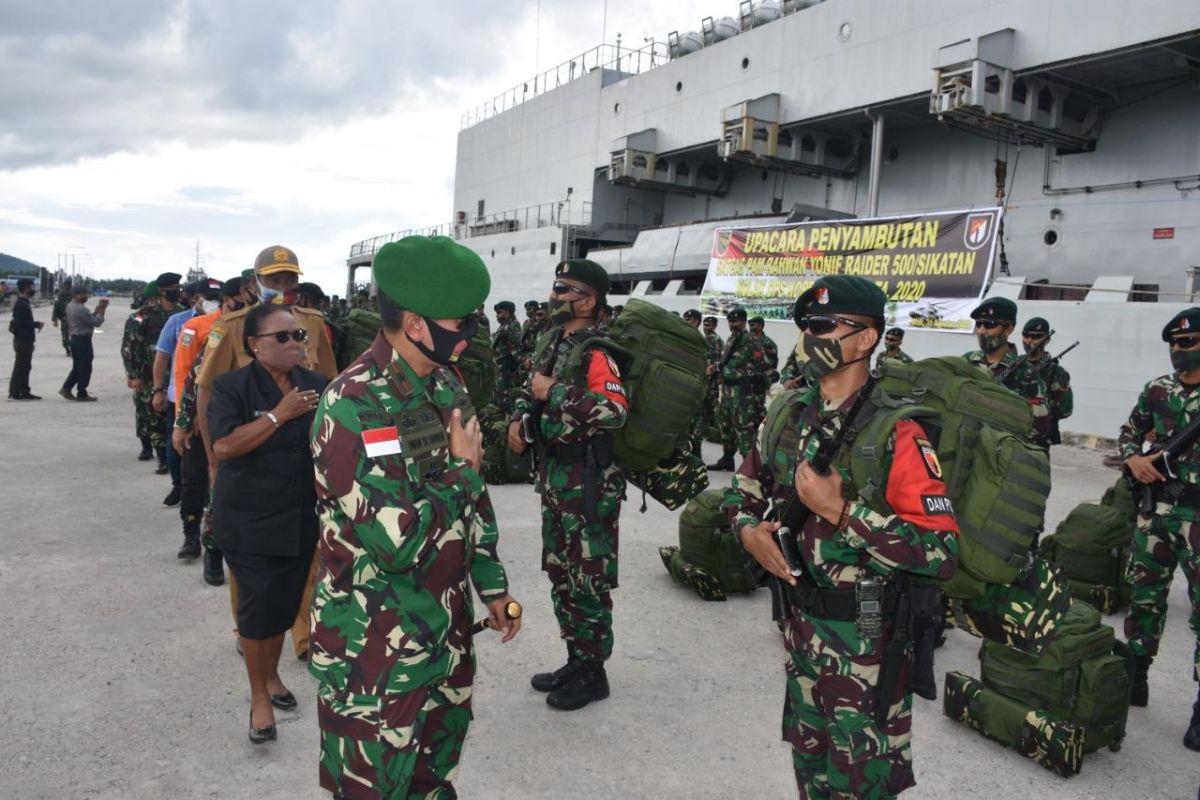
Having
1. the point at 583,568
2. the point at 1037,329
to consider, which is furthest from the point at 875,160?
the point at 583,568

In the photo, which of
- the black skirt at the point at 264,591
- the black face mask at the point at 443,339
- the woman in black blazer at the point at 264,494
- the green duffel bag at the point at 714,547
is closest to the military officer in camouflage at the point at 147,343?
the woman in black blazer at the point at 264,494

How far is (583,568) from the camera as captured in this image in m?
3.56

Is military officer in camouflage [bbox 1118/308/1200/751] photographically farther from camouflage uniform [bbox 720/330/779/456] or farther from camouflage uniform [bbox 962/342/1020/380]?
camouflage uniform [bbox 720/330/779/456]

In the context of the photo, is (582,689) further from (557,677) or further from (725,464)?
(725,464)

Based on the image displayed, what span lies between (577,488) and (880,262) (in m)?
11.4

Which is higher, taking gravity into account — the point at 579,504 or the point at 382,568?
the point at 382,568

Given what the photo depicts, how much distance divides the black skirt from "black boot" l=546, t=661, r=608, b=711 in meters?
1.22

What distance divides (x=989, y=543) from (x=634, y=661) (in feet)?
7.90

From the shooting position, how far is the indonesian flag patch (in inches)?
68.5

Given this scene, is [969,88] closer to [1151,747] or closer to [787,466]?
Answer: [1151,747]

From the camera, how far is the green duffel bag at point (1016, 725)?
309cm

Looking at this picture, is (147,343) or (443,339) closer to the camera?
(443,339)

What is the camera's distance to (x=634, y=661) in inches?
160

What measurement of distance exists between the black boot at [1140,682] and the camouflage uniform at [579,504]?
8.48 feet
